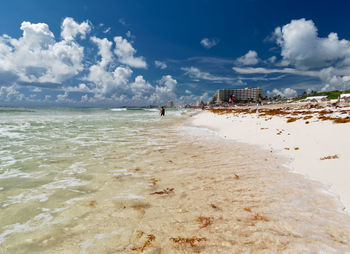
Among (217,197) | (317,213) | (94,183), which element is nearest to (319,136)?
(317,213)

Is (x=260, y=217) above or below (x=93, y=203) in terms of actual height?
above

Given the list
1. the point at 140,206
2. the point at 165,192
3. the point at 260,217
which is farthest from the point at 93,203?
the point at 260,217

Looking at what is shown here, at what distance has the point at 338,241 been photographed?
267 cm

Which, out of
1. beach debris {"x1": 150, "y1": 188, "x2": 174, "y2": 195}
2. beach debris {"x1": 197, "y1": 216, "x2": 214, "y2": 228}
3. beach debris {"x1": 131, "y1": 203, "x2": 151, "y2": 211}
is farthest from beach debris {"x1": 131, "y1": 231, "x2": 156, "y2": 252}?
beach debris {"x1": 150, "y1": 188, "x2": 174, "y2": 195}

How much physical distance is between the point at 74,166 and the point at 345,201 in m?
7.92

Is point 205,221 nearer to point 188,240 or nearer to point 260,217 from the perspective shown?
point 188,240

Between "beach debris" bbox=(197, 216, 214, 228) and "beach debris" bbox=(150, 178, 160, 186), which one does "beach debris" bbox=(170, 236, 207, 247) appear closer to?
"beach debris" bbox=(197, 216, 214, 228)

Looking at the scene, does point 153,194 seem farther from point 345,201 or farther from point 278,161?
point 278,161

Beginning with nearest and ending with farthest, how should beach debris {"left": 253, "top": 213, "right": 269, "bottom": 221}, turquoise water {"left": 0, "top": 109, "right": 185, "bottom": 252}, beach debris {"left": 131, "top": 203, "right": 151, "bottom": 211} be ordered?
beach debris {"left": 253, "top": 213, "right": 269, "bottom": 221} → turquoise water {"left": 0, "top": 109, "right": 185, "bottom": 252} → beach debris {"left": 131, "top": 203, "right": 151, "bottom": 211}

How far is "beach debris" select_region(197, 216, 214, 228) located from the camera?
321 cm

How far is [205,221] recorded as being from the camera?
3.30 meters

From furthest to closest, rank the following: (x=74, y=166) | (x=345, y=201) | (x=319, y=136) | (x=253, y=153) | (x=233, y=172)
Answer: (x=319, y=136) < (x=253, y=153) < (x=74, y=166) < (x=233, y=172) < (x=345, y=201)

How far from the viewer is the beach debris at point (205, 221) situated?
126 inches

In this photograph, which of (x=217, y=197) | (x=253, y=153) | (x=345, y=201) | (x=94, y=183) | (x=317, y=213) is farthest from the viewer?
(x=253, y=153)
